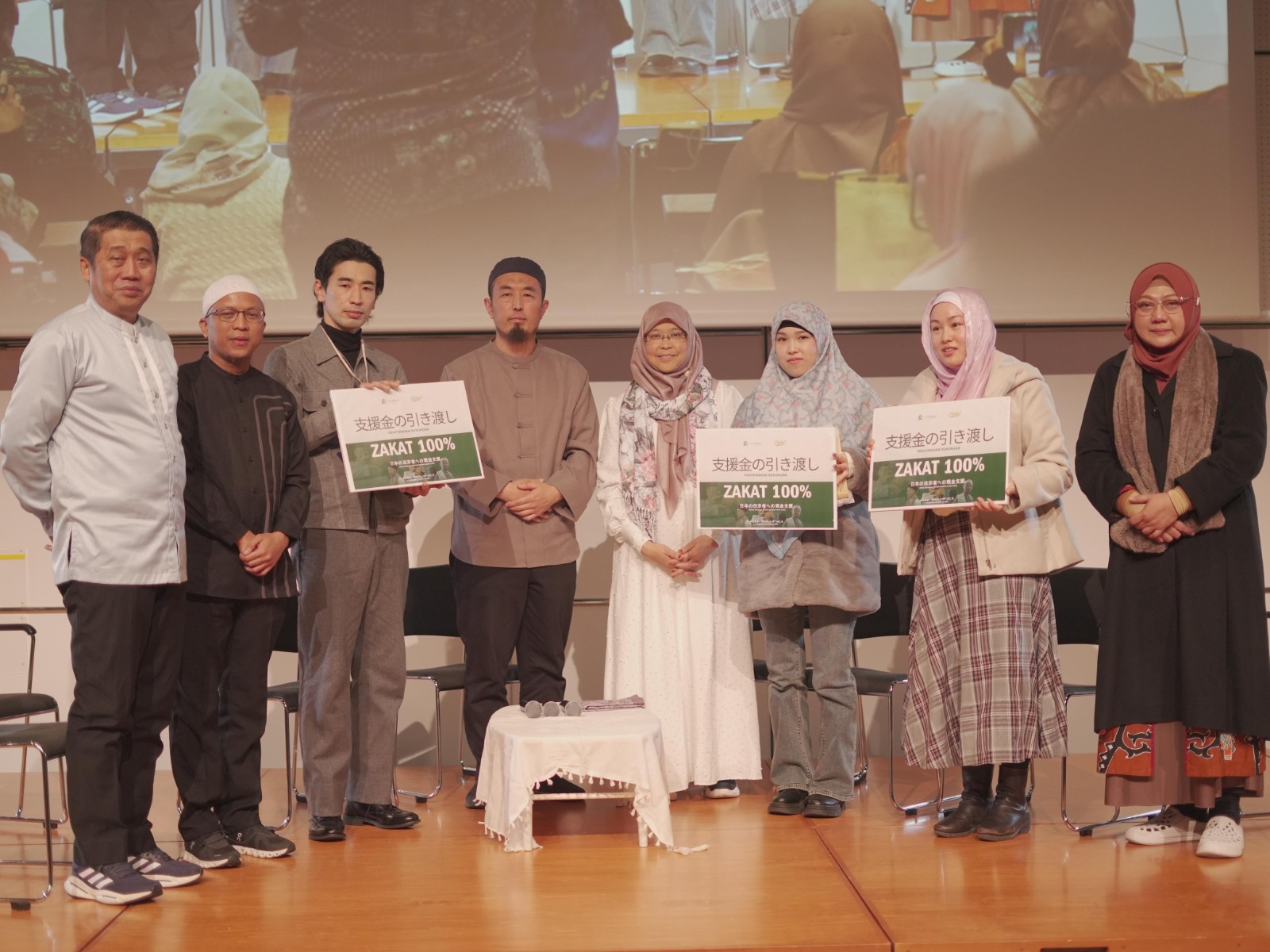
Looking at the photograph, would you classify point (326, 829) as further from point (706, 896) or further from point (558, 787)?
point (706, 896)

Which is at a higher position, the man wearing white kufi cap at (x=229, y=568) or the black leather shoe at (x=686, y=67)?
the black leather shoe at (x=686, y=67)

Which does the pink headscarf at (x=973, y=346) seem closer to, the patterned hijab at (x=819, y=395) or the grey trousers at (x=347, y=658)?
the patterned hijab at (x=819, y=395)

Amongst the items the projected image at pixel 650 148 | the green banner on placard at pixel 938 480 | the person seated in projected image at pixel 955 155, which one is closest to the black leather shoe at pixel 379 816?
the green banner on placard at pixel 938 480

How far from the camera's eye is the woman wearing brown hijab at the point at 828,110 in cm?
517

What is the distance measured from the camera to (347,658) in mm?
3873

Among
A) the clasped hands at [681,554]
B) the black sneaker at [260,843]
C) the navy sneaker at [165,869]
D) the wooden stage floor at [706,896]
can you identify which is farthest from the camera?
the clasped hands at [681,554]

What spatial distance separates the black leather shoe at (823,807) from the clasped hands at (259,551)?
1.88 m

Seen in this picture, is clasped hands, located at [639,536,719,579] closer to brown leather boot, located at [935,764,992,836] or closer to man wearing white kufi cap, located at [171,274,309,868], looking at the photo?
brown leather boot, located at [935,764,992,836]

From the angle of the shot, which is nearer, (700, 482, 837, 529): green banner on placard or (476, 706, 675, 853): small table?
(476, 706, 675, 853): small table

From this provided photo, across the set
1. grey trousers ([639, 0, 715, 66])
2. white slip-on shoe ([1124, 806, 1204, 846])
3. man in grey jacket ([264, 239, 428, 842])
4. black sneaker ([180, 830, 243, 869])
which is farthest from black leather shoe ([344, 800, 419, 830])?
grey trousers ([639, 0, 715, 66])

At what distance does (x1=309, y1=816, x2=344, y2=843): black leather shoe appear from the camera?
382 cm

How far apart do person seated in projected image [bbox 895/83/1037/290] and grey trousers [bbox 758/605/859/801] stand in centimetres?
186

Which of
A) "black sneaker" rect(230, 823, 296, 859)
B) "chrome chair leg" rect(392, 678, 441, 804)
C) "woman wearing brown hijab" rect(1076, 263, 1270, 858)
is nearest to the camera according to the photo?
"woman wearing brown hijab" rect(1076, 263, 1270, 858)

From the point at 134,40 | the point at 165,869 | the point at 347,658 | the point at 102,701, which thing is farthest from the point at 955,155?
the point at 165,869
